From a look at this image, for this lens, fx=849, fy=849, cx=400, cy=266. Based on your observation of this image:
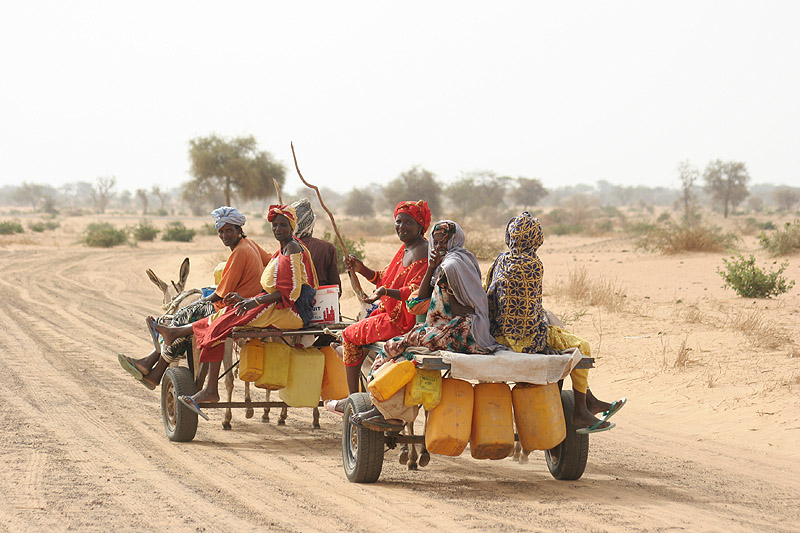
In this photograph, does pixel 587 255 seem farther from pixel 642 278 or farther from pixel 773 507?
pixel 773 507

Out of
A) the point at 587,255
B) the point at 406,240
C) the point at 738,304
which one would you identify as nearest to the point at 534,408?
the point at 406,240

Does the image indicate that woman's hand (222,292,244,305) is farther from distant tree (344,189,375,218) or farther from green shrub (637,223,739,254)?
distant tree (344,189,375,218)

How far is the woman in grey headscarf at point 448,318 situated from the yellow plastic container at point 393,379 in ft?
0.34

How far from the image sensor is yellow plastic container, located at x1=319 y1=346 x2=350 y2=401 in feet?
26.7

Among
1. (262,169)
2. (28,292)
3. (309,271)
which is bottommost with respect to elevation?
(28,292)

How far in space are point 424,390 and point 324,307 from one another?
2481 millimetres

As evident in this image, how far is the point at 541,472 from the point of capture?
22.5ft

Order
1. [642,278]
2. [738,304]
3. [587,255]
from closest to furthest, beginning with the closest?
1. [738,304]
2. [642,278]
3. [587,255]

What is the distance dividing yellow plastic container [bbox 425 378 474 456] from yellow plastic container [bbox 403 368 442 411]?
63 mm

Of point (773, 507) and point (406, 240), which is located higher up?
point (406, 240)

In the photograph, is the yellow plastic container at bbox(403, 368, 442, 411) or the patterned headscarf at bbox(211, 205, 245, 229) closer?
the yellow plastic container at bbox(403, 368, 442, 411)

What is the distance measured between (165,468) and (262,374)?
1386 millimetres

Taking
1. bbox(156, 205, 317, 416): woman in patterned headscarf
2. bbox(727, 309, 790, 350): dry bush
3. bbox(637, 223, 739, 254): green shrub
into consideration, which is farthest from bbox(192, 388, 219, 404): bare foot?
bbox(637, 223, 739, 254): green shrub

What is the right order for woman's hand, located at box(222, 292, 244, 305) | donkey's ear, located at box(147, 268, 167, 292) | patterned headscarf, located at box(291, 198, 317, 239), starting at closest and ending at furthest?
woman's hand, located at box(222, 292, 244, 305)
patterned headscarf, located at box(291, 198, 317, 239)
donkey's ear, located at box(147, 268, 167, 292)
